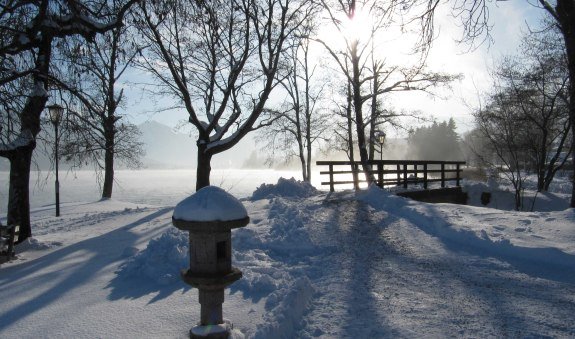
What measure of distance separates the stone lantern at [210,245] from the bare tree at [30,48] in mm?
4841

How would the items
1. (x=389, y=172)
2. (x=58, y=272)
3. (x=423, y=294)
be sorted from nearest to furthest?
(x=423, y=294)
(x=58, y=272)
(x=389, y=172)

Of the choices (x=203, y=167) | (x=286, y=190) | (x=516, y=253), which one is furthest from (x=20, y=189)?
(x=516, y=253)

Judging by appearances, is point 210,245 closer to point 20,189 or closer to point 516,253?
point 516,253

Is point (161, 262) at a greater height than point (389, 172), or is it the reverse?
point (389, 172)

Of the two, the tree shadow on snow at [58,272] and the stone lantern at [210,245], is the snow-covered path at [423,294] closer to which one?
the stone lantern at [210,245]

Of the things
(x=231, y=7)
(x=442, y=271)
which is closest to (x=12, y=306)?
(x=442, y=271)

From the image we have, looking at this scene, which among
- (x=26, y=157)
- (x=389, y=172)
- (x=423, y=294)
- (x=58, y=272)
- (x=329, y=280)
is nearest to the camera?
(x=423, y=294)

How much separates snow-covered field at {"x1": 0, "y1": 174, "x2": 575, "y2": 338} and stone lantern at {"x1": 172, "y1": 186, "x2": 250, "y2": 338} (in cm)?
46

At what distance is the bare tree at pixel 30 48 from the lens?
6.69m

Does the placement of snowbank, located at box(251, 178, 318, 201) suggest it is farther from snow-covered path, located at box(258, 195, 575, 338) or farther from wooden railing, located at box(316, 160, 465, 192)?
snow-covered path, located at box(258, 195, 575, 338)

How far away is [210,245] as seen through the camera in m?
3.34

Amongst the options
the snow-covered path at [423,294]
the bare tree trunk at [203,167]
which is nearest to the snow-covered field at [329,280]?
the snow-covered path at [423,294]

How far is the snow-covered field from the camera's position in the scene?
376 cm

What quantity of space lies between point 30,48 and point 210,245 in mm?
6623
